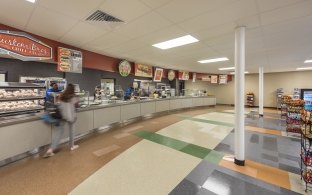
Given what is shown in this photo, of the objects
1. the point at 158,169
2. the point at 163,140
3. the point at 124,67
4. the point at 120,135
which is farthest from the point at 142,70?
the point at 158,169

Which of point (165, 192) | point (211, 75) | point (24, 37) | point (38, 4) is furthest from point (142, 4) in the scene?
point (211, 75)

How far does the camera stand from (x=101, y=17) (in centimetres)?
320

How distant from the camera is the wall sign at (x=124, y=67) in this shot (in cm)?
736

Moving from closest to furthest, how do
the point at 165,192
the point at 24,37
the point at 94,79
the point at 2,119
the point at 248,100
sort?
the point at 165,192 < the point at 2,119 < the point at 24,37 < the point at 94,79 < the point at 248,100

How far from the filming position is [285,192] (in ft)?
7.89

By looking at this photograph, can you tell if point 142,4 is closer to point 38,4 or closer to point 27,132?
point 38,4

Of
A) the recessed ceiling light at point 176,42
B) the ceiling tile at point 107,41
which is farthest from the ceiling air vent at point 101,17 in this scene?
the recessed ceiling light at point 176,42

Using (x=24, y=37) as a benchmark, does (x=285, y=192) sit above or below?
below

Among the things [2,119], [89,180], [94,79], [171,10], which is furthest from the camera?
[94,79]

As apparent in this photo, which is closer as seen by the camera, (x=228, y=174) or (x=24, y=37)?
(x=228, y=174)

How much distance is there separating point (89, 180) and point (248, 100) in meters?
14.5

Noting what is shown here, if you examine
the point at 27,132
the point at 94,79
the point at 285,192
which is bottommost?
the point at 285,192

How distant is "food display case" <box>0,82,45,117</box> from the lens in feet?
11.2

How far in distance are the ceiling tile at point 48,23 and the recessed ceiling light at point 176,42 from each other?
2607mm
